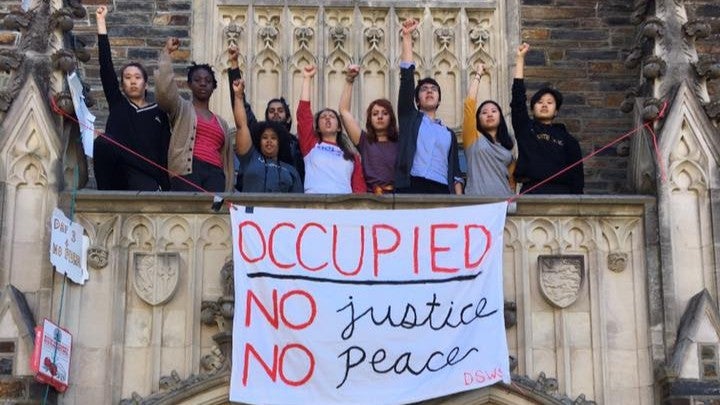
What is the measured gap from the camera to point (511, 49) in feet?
48.5

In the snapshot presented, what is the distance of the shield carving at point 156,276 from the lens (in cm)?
1067

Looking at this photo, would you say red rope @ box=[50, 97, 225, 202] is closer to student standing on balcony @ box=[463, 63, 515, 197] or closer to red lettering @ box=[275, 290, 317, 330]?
red lettering @ box=[275, 290, 317, 330]

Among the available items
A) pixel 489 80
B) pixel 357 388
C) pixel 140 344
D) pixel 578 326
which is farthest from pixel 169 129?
pixel 489 80

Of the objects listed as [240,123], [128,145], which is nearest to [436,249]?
[240,123]

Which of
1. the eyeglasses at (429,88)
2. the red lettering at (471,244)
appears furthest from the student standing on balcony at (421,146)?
the red lettering at (471,244)

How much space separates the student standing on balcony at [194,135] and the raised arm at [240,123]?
0.48 ft

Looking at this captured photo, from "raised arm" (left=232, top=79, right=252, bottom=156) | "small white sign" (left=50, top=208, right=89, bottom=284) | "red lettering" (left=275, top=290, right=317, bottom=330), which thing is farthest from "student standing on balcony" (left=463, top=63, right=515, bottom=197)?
"small white sign" (left=50, top=208, right=89, bottom=284)

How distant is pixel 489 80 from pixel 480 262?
4.38 meters

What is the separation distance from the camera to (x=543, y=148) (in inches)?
448

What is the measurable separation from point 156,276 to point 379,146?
6.30ft

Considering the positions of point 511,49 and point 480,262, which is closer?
point 480,262

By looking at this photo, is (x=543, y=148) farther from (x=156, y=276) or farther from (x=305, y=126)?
(x=156, y=276)

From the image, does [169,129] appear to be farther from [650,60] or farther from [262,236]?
[650,60]

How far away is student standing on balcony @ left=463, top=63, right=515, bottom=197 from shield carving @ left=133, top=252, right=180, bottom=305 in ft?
7.31
